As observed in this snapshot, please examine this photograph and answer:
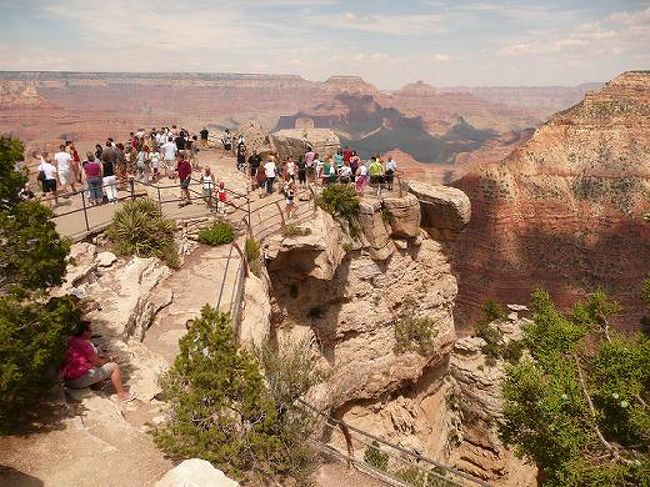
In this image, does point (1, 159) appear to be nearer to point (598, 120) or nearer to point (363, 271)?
point (363, 271)

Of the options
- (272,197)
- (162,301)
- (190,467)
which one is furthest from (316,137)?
(190,467)

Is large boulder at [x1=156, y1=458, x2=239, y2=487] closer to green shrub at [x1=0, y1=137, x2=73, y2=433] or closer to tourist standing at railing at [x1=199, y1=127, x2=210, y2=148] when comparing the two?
green shrub at [x1=0, y1=137, x2=73, y2=433]

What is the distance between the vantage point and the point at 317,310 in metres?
19.1

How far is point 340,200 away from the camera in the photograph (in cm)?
1914

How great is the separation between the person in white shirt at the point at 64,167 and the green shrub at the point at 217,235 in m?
5.48

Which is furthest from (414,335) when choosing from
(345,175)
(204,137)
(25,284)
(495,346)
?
(25,284)

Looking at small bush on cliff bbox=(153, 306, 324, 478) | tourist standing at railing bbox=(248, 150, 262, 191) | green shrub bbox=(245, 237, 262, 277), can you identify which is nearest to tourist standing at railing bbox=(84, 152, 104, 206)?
green shrub bbox=(245, 237, 262, 277)

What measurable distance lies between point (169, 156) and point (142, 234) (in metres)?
7.97

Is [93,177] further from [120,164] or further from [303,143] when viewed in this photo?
[303,143]

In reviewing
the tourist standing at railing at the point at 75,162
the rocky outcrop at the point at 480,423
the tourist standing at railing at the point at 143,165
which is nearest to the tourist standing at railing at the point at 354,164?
the tourist standing at railing at the point at 143,165

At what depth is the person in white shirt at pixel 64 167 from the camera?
1716 cm

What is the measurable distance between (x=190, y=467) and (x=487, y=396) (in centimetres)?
2227

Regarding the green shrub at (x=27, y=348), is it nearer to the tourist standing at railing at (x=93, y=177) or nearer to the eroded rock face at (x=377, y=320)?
the tourist standing at railing at (x=93, y=177)

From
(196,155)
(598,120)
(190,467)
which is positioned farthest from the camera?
(598,120)
